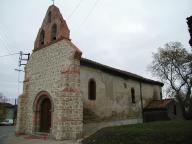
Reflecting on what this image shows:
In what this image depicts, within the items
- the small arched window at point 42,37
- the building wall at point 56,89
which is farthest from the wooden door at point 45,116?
the small arched window at point 42,37

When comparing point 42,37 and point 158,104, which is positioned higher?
point 42,37

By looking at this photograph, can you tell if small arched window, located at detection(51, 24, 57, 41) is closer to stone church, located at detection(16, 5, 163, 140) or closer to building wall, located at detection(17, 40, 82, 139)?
stone church, located at detection(16, 5, 163, 140)

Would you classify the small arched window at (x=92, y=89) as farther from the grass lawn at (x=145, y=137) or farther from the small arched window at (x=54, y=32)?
the small arched window at (x=54, y=32)

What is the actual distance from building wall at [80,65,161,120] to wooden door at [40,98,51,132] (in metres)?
2.97

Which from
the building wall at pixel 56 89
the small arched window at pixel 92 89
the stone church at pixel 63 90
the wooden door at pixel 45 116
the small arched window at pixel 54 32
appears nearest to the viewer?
the building wall at pixel 56 89

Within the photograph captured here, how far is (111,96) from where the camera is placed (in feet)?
60.6

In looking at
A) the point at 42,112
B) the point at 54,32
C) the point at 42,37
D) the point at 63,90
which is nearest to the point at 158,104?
the point at 42,112

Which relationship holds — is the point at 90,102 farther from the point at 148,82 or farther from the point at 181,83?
the point at 181,83

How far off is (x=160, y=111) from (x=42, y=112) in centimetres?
1294

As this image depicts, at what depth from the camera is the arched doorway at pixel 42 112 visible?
52.0 ft

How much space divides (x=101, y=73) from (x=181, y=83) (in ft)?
44.2

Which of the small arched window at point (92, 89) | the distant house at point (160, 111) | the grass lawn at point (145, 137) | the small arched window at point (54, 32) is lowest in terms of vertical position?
the grass lawn at point (145, 137)

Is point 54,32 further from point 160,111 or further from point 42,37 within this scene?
point 160,111

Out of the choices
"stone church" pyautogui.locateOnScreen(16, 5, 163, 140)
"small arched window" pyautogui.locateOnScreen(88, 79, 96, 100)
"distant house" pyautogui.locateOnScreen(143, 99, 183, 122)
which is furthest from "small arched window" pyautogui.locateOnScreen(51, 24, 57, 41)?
"distant house" pyautogui.locateOnScreen(143, 99, 183, 122)
